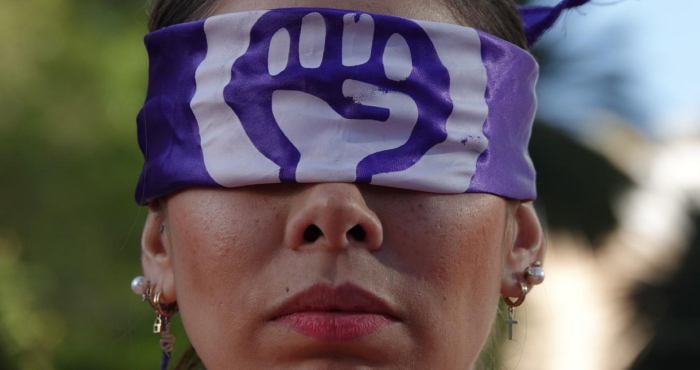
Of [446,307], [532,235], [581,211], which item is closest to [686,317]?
[581,211]

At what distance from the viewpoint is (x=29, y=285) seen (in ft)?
16.8

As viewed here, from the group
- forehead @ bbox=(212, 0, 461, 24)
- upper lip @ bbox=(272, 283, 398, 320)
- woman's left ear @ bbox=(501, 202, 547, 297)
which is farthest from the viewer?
woman's left ear @ bbox=(501, 202, 547, 297)

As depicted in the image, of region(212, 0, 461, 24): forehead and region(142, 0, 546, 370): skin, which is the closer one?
region(142, 0, 546, 370): skin

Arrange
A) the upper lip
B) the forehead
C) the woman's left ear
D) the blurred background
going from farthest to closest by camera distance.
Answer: the blurred background
the woman's left ear
the forehead
the upper lip

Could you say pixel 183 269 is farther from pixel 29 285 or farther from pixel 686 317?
pixel 686 317

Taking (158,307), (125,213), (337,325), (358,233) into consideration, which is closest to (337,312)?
(337,325)

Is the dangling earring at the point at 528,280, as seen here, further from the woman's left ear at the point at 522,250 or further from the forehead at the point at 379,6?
the forehead at the point at 379,6

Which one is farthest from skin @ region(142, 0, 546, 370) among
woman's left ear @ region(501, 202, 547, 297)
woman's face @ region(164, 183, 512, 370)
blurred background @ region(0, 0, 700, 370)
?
blurred background @ region(0, 0, 700, 370)

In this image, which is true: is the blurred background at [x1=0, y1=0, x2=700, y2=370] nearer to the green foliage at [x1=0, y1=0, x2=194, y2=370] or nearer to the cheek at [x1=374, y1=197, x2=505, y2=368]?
the green foliage at [x1=0, y1=0, x2=194, y2=370]

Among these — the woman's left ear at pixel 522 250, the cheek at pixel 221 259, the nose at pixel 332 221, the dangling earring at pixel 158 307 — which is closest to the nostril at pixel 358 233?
the nose at pixel 332 221

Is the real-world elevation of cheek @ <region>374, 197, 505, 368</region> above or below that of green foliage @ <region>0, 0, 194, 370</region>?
above

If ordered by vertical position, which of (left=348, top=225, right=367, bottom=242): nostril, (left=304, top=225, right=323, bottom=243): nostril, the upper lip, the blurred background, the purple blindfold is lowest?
the blurred background

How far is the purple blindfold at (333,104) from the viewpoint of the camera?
1.44 meters

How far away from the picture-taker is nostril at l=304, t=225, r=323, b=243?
1393 millimetres
